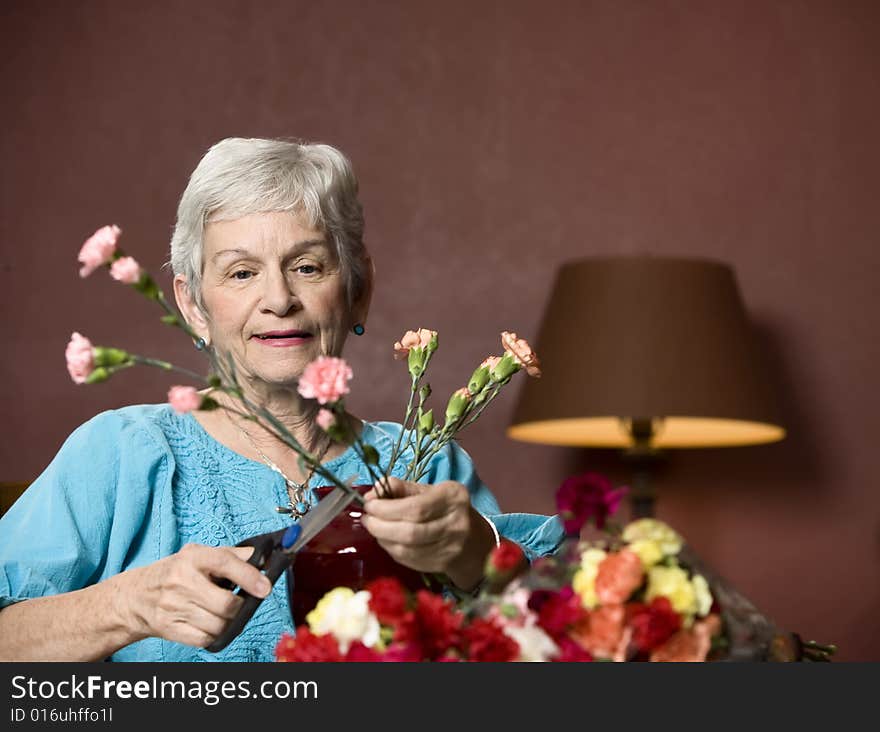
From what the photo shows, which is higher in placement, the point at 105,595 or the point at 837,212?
the point at 837,212

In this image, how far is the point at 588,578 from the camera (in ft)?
2.46

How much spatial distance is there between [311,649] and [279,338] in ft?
2.41

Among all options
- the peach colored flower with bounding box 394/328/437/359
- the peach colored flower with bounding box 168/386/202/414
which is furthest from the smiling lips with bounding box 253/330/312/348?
the peach colored flower with bounding box 168/386/202/414

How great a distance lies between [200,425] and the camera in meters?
1.53

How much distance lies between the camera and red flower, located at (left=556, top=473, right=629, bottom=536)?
31.0 inches

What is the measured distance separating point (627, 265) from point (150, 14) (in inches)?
71.1

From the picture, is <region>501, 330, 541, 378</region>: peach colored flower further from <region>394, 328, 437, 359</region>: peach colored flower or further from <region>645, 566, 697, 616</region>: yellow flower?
<region>645, 566, 697, 616</region>: yellow flower

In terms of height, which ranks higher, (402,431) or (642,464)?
(402,431)

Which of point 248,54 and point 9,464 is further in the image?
point 248,54

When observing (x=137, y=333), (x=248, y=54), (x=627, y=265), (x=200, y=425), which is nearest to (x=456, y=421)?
(x=200, y=425)

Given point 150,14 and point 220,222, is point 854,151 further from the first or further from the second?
point 220,222

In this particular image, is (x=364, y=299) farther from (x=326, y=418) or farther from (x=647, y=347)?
(x=326, y=418)

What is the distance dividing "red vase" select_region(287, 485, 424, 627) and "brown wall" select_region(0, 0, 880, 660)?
6.13 ft

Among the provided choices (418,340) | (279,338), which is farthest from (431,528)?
(279,338)
